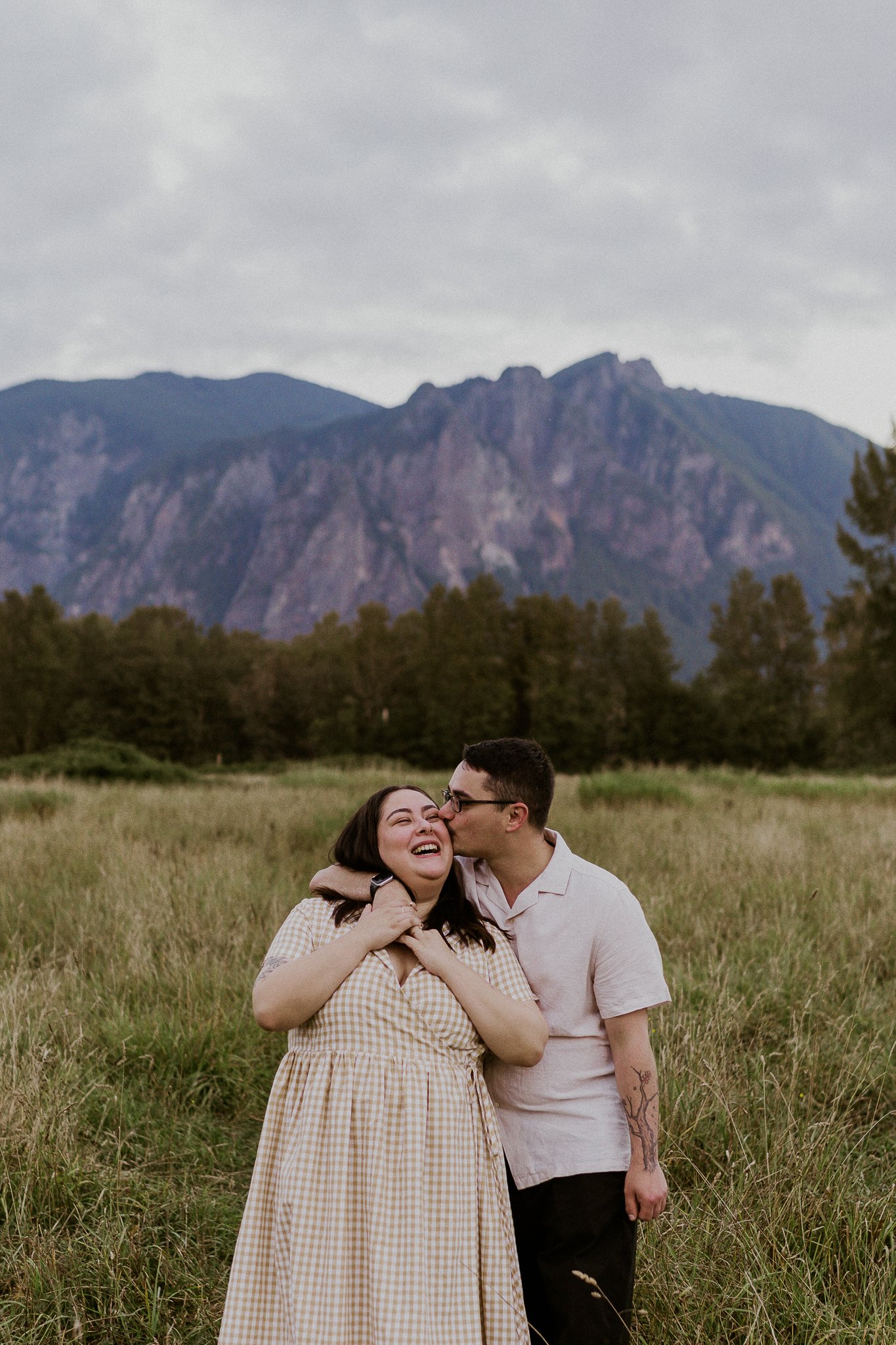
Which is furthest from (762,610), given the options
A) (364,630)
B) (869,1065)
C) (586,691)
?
(869,1065)

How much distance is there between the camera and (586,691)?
53.5m

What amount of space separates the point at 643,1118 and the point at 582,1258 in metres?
0.41

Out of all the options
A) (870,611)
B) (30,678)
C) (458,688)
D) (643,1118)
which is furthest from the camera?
(30,678)

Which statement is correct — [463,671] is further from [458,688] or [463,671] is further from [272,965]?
[272,965]

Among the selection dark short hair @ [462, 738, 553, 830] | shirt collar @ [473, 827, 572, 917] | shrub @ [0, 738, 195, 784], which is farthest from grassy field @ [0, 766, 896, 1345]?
shrub @ [0, 738, 195, 784]

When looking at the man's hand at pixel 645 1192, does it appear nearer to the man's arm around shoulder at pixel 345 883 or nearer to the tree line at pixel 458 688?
the man's arm around shoulder at pixel 345 883

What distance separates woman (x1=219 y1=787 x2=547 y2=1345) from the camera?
2.15 metres

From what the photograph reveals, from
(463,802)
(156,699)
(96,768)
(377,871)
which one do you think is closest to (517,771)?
(463,802)

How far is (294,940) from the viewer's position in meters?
2.45

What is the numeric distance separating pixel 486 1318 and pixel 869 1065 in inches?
105

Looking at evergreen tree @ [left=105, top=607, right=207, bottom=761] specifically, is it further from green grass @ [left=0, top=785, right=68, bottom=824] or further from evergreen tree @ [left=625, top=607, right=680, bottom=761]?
green grass @ [left=0, top=785, right=68, bottom=824]

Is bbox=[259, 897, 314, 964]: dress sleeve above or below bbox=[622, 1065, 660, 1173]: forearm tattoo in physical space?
above

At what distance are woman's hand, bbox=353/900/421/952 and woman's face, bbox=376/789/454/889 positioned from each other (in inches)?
5.3

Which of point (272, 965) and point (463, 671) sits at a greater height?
point (463, 671)
